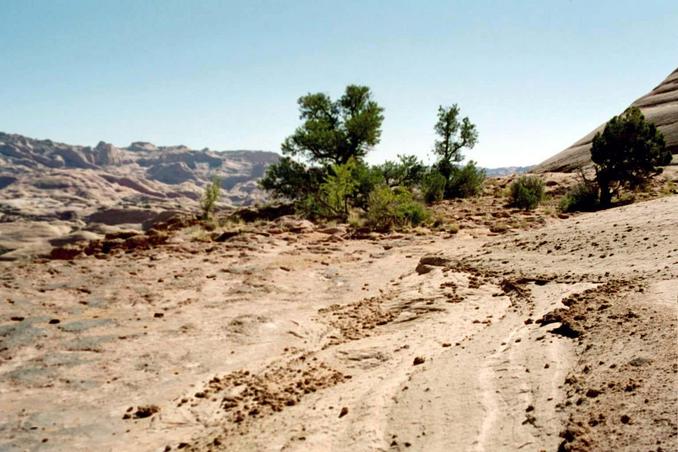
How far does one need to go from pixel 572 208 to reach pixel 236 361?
1387 centimetres

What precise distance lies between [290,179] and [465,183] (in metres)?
8.77

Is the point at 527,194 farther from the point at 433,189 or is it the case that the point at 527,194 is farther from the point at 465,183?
the point at 465,183

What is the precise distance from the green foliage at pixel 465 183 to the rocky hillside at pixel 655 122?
538cm

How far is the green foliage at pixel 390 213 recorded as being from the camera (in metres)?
15.3

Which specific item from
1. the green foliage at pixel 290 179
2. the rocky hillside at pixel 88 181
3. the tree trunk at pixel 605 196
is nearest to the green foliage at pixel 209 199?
the green foliage at pixel 290 179

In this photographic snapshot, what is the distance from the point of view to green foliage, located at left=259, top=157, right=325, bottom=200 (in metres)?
24.3

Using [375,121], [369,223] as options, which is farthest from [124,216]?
[369,223]

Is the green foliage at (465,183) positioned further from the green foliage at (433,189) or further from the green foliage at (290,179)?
the green foliage at (290,179)

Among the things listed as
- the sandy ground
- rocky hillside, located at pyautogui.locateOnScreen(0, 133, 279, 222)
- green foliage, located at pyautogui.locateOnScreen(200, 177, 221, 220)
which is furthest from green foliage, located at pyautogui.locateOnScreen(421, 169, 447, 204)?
rocky hillside, located at pyautogui.locateOnScreen(0, 133, 279, 222)

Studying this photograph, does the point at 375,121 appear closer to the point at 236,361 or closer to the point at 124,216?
the point at 236,361

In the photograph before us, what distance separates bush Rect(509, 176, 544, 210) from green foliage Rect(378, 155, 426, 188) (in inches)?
→ 231

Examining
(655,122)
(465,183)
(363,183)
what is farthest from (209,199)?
(655,122)

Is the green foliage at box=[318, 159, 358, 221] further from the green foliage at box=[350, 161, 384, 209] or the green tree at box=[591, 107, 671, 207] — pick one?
the green tree at box=[591, 107, 671, 207]

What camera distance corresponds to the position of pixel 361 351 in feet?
16.3
